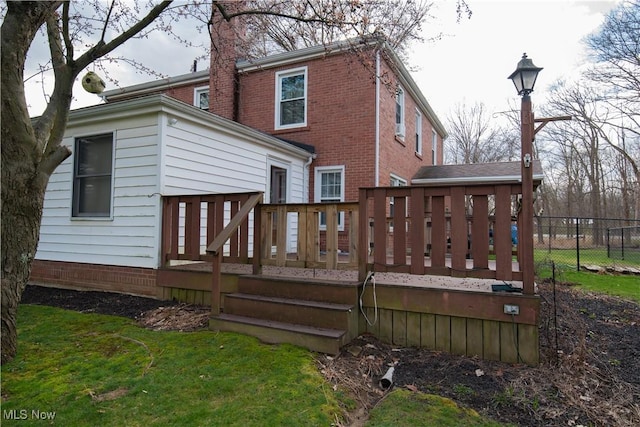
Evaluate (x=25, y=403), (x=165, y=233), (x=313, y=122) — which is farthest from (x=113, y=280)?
(x=313, y=122)

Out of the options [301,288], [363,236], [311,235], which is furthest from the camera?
[311,235]

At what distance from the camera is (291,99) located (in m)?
9.75

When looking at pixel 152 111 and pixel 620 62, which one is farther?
pixel 620 62

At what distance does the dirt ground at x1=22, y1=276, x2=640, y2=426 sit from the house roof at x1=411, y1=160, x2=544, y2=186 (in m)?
6.49

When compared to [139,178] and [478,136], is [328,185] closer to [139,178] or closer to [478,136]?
[139,178]

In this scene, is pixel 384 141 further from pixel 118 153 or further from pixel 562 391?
pixel 562 391

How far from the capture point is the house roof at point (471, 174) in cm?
1055

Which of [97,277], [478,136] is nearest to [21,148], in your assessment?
[97,277]

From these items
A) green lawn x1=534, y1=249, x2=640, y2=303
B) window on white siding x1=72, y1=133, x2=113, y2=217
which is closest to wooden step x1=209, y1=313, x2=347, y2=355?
window on white siding x1=72, y1=133, x2=113, y2=217

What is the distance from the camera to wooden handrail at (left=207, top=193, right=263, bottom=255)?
406 centimetres

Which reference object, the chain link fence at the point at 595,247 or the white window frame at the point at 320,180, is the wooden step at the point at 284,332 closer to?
the white window frame at the point at 320,180

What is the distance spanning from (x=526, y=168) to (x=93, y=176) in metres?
6.63

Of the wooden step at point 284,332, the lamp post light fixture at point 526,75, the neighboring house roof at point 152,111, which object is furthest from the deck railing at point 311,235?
the neighboring house roof at point 152,111

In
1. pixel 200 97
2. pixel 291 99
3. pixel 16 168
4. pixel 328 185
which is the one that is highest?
pixel 200 97
